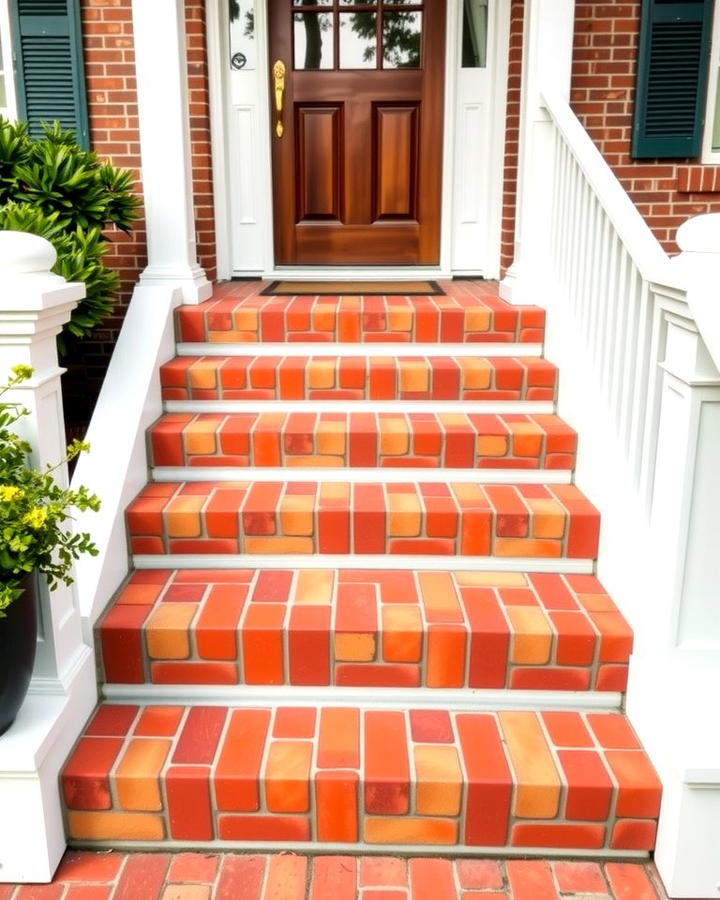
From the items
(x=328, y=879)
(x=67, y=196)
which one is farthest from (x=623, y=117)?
(x=328, y=879)

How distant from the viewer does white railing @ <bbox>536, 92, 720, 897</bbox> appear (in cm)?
157

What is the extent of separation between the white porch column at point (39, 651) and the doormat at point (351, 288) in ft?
5.85

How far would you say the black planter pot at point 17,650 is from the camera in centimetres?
151

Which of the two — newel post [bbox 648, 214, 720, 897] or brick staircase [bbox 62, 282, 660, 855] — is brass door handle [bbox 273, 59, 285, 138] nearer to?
brick staircase [bbox 62, 282, 660, 855]

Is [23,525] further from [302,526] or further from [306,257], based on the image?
[306,257]

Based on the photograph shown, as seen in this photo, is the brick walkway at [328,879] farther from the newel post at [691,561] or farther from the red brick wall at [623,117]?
the red brick wall at [623,117]

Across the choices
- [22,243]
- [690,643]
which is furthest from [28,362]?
[690,643]

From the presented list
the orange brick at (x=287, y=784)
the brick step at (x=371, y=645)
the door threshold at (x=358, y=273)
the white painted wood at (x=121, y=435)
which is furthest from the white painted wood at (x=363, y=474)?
the door threshold at (x=358, y=273)

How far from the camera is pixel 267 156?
3809 millimetres

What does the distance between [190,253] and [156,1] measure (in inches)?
36.6

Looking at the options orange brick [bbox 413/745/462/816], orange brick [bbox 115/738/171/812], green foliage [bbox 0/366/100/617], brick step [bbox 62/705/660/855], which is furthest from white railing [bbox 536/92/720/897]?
green foliage [bbox 0/366/100/617]

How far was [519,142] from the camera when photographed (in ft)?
10.8

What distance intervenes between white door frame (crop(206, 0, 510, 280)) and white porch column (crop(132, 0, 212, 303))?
2.10ft

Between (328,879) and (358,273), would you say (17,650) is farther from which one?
(358,273)
